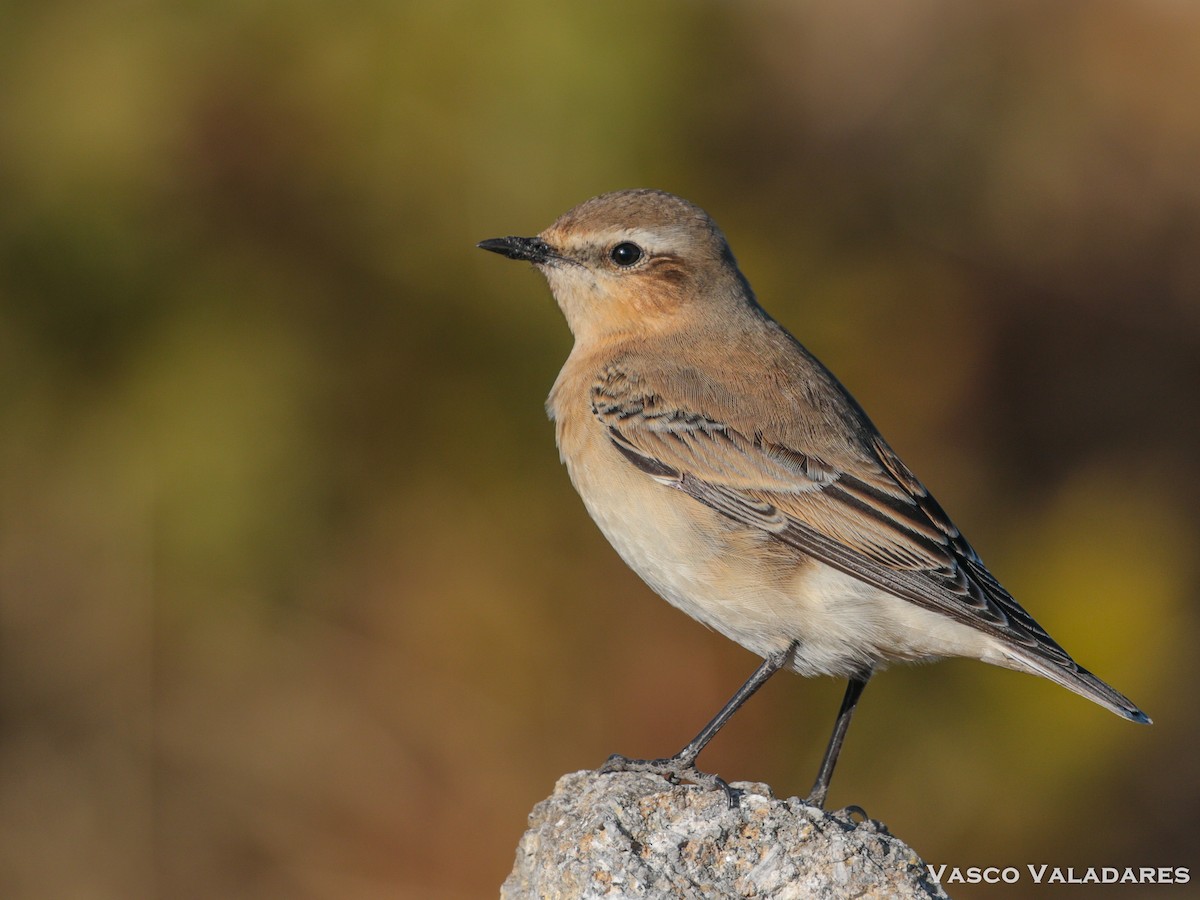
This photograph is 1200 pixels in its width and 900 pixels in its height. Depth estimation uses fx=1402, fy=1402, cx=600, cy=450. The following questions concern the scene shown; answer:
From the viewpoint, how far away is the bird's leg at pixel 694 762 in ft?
15.0

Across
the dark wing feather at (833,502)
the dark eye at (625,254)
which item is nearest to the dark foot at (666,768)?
the dark wing feather at (833,502)

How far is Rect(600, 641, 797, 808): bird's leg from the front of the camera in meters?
4.58

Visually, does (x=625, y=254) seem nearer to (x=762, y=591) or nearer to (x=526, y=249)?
(x=526, y=249)

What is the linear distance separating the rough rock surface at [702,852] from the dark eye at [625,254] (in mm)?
2506

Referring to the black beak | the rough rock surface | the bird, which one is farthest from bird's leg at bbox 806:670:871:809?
the black beak

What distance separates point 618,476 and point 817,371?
1.03 metres

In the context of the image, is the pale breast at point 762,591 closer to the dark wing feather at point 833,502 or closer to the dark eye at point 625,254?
the dark wing feather at point 833,502

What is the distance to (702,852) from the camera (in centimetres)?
417

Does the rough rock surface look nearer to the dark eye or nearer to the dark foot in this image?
the dark foot

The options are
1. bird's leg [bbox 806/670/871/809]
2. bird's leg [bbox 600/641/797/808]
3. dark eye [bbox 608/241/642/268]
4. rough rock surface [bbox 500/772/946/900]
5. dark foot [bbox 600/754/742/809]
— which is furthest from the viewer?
dark eye [bbox 608/241/642/268]

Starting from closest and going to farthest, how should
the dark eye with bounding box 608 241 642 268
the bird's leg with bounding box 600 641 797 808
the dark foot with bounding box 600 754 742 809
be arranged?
1. the bird's leg with bounding box 600 641 797 808
2. the dark foot with bounding box 600 754 742 809
3. the dark eye with bounding box 608 241 642 268

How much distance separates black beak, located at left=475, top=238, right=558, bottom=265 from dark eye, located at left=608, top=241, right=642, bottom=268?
0.87 feet

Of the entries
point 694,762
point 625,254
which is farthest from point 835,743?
point 625,254

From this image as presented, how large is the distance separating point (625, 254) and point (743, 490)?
1312mm
